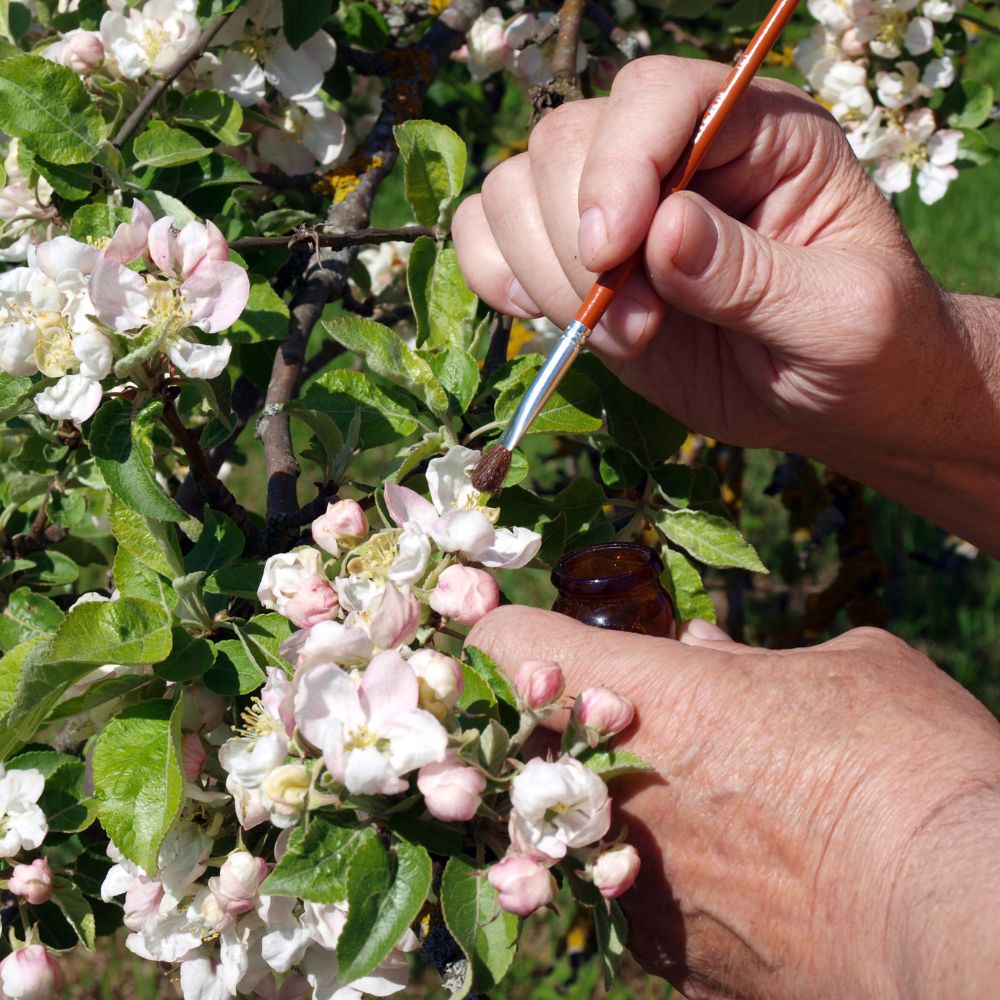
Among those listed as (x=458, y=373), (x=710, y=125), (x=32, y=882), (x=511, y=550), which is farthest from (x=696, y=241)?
(x=32, y=882)

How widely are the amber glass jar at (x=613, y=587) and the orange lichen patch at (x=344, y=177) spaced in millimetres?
1008

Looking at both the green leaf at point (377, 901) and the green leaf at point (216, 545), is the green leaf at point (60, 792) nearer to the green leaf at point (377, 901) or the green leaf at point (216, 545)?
the green leaf at point (216, 545)

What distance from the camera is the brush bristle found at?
4.19ft

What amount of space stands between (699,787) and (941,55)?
6.03 feet

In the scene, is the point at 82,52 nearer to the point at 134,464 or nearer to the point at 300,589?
the point at 134,464

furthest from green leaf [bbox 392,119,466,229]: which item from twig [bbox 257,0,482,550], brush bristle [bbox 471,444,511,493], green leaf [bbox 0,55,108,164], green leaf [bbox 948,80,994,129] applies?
green leaf [bbox 948,80,994,129]

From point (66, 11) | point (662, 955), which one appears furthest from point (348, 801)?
point (66, 11)

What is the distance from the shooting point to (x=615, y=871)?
1011 mm

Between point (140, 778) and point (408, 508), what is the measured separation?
364 millimetres

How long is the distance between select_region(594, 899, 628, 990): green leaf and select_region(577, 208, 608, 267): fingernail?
70cm

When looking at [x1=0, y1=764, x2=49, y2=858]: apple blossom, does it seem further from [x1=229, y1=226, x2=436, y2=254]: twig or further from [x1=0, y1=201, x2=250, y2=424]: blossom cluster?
[x1=229, y1=226, x2=436, y2=254]: twig

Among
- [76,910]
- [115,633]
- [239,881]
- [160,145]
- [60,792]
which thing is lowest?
[76,910]

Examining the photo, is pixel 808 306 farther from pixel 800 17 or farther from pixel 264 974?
pixel 800 17

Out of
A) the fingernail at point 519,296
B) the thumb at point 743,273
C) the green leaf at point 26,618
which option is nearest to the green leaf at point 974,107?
the thumb at point 743,273
